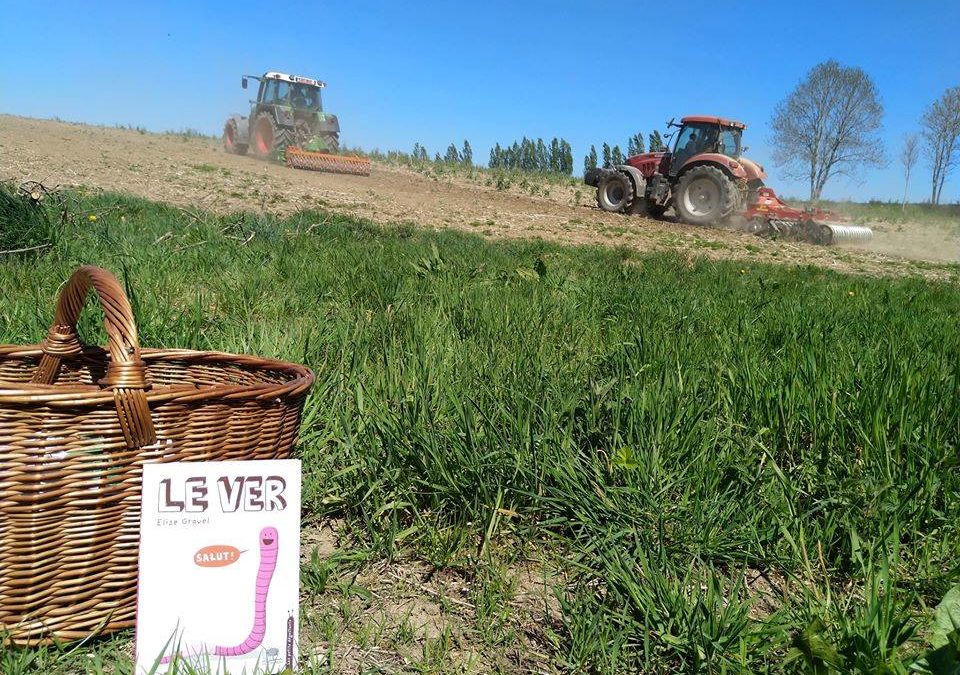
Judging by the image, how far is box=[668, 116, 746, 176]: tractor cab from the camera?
44.8 ft

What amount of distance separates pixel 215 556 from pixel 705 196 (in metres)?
13.2

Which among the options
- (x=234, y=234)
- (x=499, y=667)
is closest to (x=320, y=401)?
(x=499, y=667)

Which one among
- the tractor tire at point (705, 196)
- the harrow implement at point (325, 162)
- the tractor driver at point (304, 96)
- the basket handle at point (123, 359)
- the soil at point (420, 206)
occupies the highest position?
the tractor driver at point (304, 96)

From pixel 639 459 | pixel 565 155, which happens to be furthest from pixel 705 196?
pixel 565 155

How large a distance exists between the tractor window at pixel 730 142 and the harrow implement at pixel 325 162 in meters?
8.49

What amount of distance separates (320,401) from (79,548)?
3.04 feet

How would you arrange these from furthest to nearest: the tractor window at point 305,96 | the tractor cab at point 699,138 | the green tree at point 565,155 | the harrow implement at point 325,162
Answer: the green tree at point 565,155
the tractor window at point 305,96
the harrow implement at point 325,162
the tractor cab at point 699,138

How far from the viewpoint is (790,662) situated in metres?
1.31

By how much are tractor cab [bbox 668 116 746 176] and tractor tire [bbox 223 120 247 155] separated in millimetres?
12076

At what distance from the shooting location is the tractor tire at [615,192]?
46.4ft

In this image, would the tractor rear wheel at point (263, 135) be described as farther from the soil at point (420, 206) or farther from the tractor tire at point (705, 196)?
the tractor tire at point (705, 196)

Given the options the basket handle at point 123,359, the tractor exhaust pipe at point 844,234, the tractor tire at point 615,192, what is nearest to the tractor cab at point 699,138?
the tractor tire at point 615,192

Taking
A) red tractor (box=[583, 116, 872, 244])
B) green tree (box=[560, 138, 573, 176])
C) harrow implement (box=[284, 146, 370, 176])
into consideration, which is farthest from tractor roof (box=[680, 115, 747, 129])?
green tree (box=[560, 138, 573, 176])

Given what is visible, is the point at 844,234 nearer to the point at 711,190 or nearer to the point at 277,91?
the point at 711,190
